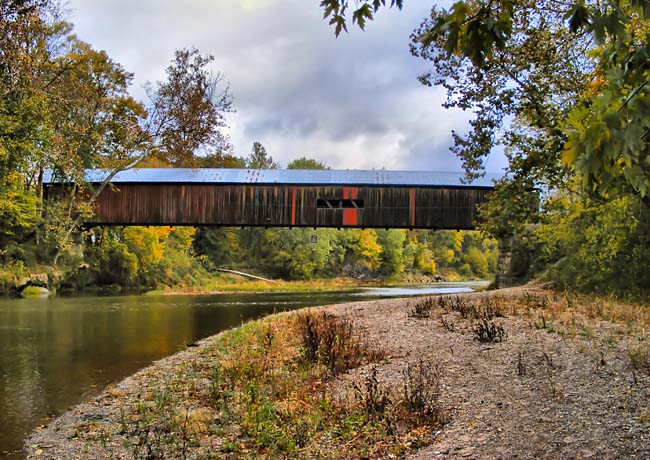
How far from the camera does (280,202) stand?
30.6 metres

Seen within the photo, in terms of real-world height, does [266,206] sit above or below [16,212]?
above

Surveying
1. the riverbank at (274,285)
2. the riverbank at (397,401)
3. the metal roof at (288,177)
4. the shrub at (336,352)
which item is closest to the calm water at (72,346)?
the riverbank at (397,401)

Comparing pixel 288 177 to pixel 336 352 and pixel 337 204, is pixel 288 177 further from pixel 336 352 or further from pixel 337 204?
pixel 336 352

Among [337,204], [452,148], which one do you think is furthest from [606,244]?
[337,204]

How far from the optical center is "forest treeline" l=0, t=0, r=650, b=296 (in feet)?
7.57

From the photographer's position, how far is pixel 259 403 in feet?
20.8

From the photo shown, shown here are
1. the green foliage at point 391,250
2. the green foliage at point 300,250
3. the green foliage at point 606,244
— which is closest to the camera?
the green foliage at point 606,244

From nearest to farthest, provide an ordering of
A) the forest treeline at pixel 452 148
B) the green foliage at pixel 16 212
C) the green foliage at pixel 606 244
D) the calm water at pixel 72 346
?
the forest treeline at pixel 452 148
the calm water at pixel 72 346
the green foliage at pixel 606 244
the green foliage at pixel 16 212

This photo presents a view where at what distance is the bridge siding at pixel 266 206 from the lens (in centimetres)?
3027

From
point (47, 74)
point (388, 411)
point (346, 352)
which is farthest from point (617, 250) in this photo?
point (47, 74)

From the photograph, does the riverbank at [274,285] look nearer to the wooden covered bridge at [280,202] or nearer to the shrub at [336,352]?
the wooden covered bridge at [280,202]

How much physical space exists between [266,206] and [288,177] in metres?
2.24

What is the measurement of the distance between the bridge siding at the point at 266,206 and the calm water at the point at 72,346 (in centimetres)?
871

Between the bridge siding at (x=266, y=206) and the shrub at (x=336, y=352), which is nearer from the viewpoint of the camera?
the shrub at (x=336, y=352)
